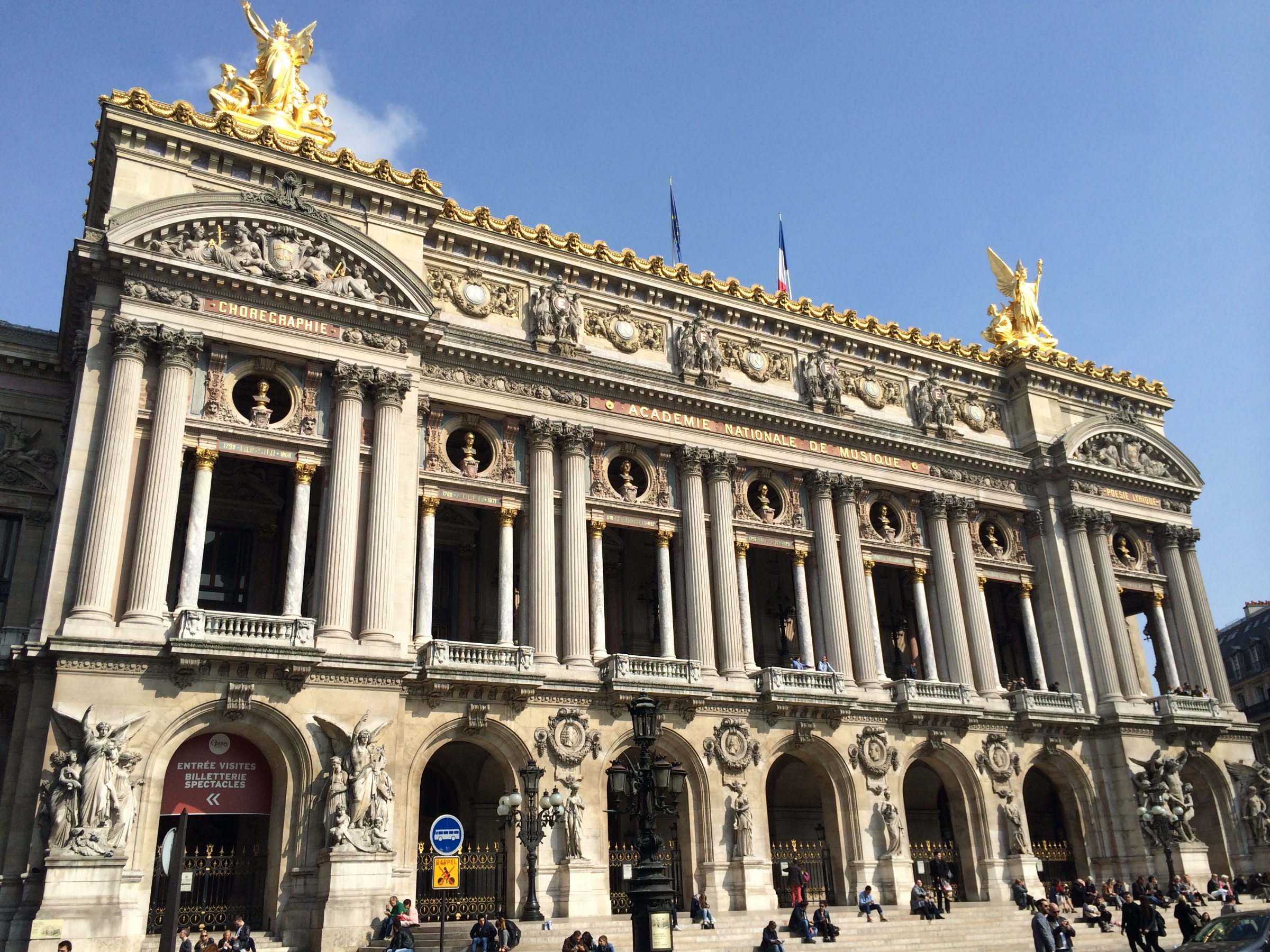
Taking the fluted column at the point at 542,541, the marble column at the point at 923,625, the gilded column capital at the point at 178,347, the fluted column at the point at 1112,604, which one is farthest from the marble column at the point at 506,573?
the fluted column at the point at 1112,604

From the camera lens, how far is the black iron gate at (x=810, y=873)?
34.2m

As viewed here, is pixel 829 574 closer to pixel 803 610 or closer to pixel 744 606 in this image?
pixel 803 610

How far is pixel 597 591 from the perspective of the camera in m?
34.3

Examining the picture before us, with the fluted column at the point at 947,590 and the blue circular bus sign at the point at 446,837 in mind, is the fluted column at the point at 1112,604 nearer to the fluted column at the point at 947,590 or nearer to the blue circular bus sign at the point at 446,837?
the fluted column at the point at 947,590

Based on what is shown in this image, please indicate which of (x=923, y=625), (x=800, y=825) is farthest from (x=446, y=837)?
(x=923, y=625)

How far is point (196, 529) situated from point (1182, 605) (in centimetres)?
3917

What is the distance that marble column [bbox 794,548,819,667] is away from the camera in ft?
122

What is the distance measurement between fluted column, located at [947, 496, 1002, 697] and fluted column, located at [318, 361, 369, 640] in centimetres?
2329

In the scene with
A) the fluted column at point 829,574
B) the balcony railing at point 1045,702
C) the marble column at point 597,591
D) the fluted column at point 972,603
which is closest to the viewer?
the marble column at point 597,591

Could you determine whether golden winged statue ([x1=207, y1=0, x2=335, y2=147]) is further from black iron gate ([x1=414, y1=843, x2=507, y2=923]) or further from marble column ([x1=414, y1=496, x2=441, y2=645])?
black iron gate ([x1=414, y1=843, x2=507, y2=923])

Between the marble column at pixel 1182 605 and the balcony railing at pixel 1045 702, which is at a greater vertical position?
the marble column at pixel 1182 605

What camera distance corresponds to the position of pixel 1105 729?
4125 cm

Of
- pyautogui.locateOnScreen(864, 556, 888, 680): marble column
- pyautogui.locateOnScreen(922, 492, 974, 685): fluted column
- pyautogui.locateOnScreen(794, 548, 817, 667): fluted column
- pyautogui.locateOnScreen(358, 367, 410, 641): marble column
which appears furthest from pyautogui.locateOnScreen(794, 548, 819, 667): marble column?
pyautogui.locateOnScreen(358, 367, 410, 641): marble column

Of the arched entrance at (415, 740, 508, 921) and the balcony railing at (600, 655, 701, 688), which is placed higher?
the balcony railing at (600, 655, 701, 688)
